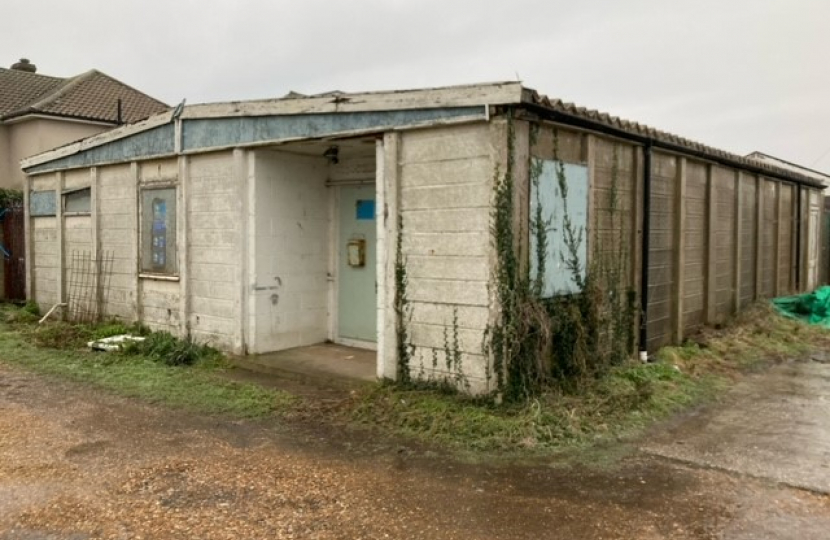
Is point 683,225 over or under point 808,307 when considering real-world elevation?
over

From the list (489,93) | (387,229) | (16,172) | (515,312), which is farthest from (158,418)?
(16,172)

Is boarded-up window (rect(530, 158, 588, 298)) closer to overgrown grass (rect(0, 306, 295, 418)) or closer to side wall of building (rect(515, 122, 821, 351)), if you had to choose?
side wall of building (rect(515, 122, 821, 351))

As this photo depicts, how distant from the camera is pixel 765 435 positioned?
5.80 metres

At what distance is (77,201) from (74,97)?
9.65m

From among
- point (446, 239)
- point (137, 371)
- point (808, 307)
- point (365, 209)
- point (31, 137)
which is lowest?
point (137, 371)

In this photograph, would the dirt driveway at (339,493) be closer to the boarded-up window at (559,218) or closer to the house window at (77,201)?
the boarded-up window at (559,218)

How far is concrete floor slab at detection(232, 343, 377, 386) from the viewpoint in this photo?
766 cm

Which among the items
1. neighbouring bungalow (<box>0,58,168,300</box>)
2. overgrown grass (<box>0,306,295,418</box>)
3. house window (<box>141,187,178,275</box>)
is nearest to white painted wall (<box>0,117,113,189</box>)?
neighbouring bungalow (<box>0,58,168,300</box>)

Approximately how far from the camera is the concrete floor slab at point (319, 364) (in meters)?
7.66

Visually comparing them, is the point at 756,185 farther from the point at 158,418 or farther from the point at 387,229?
the point at 158,418

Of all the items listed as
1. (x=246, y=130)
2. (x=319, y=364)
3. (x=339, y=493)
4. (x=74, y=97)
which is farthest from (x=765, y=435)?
(x=74, y=97)

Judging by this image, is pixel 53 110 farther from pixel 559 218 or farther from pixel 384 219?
pixel 559 218

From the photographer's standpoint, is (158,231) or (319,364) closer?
(319,364)

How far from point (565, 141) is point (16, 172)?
1842cm
